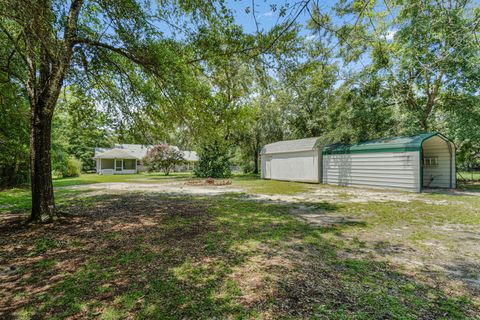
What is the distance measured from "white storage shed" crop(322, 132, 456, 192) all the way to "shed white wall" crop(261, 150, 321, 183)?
33.3 inches

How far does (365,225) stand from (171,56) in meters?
5.39

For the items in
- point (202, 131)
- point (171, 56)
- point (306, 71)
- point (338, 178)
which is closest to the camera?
point (306, 71)

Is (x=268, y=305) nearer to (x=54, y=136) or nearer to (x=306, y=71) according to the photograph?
(x=306, y=71)

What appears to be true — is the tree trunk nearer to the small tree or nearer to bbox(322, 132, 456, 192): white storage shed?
bbox(322, 132, 456, 192): white storage shed

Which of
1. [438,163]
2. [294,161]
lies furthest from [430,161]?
[294,161]

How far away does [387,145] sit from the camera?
10656 mm

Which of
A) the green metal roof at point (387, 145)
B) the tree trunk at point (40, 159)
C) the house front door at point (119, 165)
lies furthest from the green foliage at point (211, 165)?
the tree trunk at point (40, 159)

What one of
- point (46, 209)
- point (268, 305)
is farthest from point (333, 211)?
point (46, 209)

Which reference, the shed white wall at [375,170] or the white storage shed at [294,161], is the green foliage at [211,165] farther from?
the shed white wall at [375,170]

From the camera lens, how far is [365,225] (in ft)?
15.9

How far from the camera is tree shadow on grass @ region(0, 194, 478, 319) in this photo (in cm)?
208

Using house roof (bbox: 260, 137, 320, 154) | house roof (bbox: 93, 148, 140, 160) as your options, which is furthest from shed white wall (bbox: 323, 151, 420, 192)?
house roof (bbox: 93, 148, 140, 160)

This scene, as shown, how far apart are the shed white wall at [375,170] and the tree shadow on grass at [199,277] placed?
738 centimetres

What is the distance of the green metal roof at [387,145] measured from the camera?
9711 millimetres
